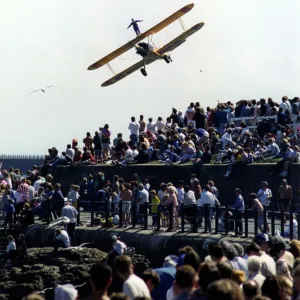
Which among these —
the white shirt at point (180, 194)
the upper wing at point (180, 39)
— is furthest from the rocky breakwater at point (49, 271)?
the upper wing at point (180, 39)

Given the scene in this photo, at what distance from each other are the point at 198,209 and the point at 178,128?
11.1 meters

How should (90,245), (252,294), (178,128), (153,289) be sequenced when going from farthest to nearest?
1. (178,128)
2. (90,245)
3. (153,289)
4. (252,294)

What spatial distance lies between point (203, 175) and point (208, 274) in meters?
25.0

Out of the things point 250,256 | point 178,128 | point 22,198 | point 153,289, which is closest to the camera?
point 153,289

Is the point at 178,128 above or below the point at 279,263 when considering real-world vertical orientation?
above

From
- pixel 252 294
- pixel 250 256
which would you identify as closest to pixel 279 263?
pixel 250 256

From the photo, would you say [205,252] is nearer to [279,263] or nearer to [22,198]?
[22,198]

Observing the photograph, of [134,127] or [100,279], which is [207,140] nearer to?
[134,127]

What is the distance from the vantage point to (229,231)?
98.5 feet

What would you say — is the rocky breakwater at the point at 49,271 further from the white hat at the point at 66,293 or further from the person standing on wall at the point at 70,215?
the white hat at the point at 66,293

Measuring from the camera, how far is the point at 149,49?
57.0 m

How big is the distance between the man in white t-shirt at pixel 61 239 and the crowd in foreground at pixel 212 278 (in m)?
15.9

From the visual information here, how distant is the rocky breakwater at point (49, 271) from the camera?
3189 centimetres

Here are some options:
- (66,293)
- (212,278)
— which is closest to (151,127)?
(66,293)
